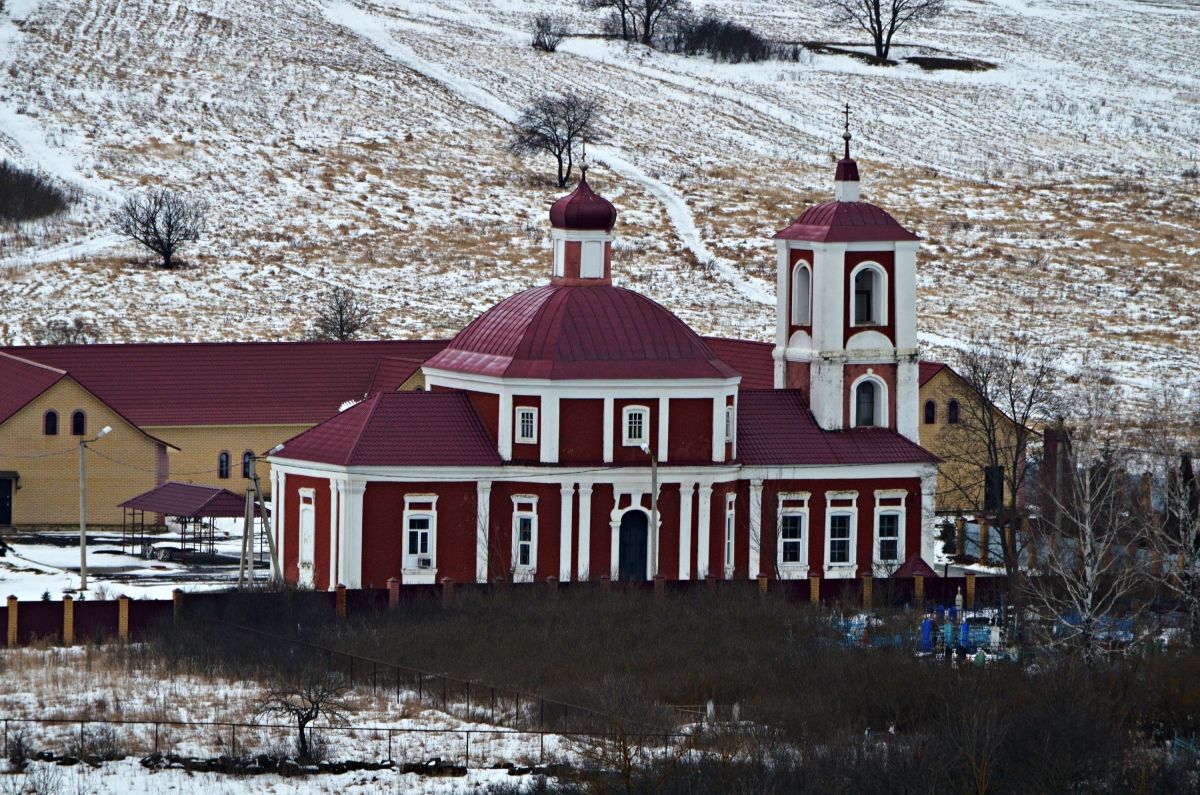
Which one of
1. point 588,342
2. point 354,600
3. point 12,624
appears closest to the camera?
point 12,624

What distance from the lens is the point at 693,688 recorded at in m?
49.2

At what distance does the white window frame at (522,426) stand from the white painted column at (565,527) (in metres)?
1.35

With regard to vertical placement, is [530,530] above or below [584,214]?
below

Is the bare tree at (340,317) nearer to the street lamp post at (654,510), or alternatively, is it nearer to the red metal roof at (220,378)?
the red metal roof at (220,378)

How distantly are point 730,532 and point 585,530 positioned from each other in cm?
376

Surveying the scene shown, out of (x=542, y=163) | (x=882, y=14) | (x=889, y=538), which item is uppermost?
(x=882, y=14)

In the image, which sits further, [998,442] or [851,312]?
[998,442]

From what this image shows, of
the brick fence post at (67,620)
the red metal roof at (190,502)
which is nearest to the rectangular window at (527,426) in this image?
the red metal roof at (190,502)

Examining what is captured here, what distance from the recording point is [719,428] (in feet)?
210

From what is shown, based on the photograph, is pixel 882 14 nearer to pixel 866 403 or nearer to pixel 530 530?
pixel 866 403

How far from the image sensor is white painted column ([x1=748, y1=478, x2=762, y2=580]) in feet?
213

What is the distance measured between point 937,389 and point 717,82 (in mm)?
70694

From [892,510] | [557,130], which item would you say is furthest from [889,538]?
[557,130]

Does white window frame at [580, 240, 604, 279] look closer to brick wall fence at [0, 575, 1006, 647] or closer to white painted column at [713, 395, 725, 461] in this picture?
white painted column at [713, 395, 725, 461]
